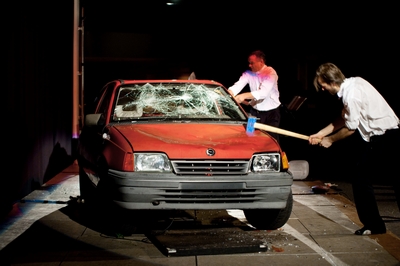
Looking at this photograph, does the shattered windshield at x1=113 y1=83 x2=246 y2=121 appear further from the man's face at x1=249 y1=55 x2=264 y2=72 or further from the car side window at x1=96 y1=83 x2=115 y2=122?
the man's face at x1=249 y1=55 x2=264 y2=72

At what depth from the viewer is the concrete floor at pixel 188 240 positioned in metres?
5.65

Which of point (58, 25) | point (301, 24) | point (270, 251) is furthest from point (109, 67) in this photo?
point (270, 251)

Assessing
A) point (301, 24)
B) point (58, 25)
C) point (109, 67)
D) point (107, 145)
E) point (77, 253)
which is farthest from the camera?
point (109, 67)

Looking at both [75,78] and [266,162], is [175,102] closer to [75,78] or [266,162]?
[266,162]

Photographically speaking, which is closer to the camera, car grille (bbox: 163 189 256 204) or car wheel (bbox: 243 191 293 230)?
car grille (bbox: 163 189 256 204)

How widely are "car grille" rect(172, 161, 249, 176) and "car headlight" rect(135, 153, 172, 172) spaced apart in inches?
3.7

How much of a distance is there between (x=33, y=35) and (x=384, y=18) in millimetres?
10500

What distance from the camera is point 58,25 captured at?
38.8 ft

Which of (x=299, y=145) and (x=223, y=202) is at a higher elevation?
(x=223, y=202)

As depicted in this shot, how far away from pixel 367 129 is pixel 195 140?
1803 mm

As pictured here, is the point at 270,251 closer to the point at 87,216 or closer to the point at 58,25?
the point at 87,216

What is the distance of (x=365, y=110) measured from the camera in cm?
638

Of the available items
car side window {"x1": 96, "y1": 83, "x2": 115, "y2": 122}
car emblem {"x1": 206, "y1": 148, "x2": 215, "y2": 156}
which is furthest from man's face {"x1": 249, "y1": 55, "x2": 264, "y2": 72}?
car emblem {"x1": 206, "y1": 148, "x2": 215, "y2": 156}

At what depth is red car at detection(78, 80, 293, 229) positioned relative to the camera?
588cm
